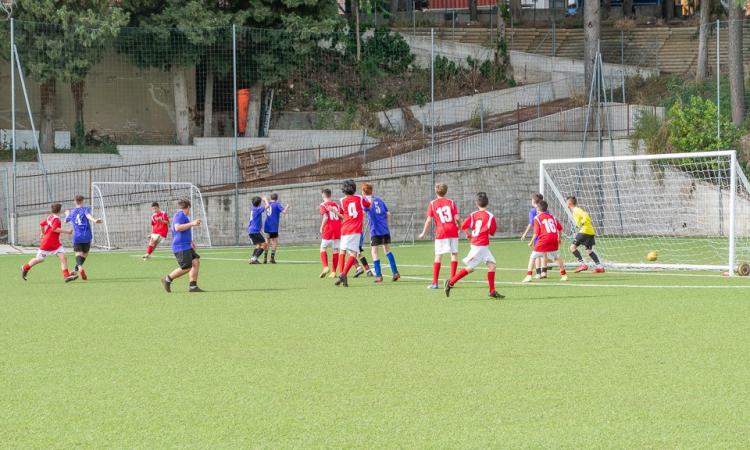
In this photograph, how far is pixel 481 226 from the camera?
15.0m

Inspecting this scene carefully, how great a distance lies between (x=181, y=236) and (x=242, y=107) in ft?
66.5

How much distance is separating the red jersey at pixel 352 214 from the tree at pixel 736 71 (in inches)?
824

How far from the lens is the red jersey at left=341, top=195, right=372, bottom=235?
17.6 m

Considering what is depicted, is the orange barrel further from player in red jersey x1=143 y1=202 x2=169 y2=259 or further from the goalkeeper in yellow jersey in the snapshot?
the goalkeeper in yellow jersey

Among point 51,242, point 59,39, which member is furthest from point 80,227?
point 59,39

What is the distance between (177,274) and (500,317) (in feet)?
19.0

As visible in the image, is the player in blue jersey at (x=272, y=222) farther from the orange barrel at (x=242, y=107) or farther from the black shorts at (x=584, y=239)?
the orange barrel at (x=242, y=107)

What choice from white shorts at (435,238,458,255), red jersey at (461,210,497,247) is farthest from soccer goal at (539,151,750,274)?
red jersey at (461,210,497,247)

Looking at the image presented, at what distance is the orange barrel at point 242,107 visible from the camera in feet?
117

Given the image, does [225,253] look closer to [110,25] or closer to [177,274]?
[110,25]

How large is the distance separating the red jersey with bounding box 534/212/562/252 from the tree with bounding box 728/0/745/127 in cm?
1954

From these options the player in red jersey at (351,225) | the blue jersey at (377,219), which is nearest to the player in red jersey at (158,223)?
the blue jersey at (377,219)

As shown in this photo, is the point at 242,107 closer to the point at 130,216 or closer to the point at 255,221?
the point at 130,216

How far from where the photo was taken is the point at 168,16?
3434 centimetres
